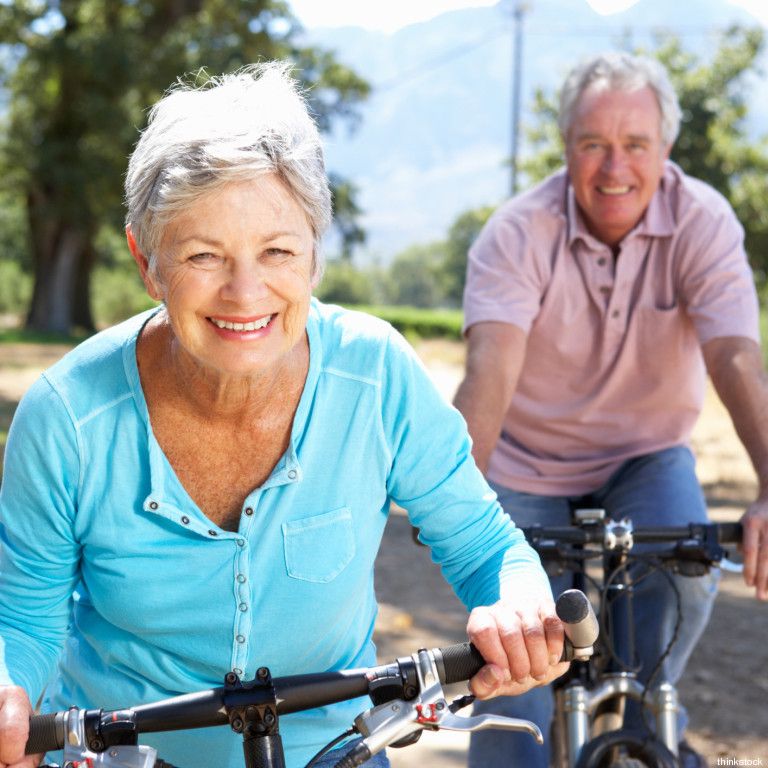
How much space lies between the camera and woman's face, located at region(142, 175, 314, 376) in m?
1.89

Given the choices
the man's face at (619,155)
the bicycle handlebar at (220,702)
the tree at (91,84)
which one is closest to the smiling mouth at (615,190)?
the man's face at (619,155)

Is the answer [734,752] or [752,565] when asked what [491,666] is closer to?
[752,565]

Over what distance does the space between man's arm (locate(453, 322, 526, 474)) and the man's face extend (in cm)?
46

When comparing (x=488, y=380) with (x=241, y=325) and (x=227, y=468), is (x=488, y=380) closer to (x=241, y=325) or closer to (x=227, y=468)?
(x=227, y=468)

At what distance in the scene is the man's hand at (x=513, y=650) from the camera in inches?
70.5

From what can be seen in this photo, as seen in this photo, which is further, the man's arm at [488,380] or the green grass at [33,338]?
the green grass at [33,338]

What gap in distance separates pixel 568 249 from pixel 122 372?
1.70 meters

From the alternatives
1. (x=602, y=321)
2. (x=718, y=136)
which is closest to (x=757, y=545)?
(x=602, y=321)

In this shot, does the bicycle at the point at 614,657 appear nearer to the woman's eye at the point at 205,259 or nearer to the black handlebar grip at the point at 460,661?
the black handlebar grip at the point at 460,661

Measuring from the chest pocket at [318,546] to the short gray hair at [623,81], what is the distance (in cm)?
183

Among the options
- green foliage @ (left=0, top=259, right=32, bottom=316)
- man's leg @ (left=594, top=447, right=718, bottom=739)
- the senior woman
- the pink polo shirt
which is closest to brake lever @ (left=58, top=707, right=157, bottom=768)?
the senior woman

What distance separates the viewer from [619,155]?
3.35m

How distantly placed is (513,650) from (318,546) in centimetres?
42

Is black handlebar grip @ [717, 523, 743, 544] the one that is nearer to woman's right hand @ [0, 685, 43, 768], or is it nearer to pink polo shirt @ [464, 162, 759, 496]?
pink polo shirt @ [464, 162, 759, 496]
